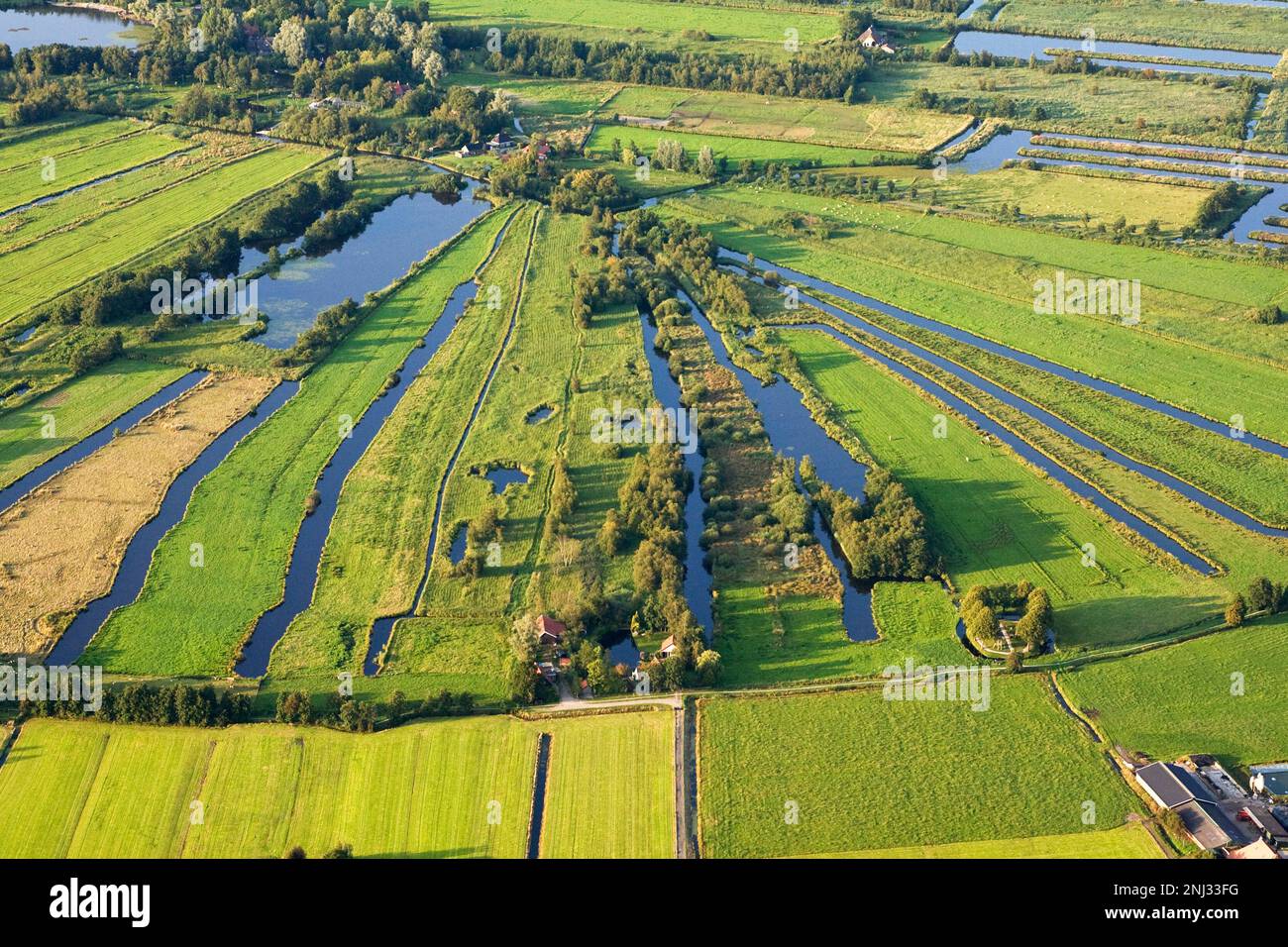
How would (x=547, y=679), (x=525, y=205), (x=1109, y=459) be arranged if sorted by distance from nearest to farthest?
1. (x=547, y=679)
2. (x=1109, y=459)
3. (x=525, y=205)

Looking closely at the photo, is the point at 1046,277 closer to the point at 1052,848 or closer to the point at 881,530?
the point at 881,530

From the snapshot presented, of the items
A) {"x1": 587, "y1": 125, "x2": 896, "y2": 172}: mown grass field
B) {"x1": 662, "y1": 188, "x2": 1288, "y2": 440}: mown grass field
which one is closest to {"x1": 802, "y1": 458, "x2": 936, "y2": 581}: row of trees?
{"x1": 662, "y1": 188, "x2": 1288, "y2": 440}: mown grass field

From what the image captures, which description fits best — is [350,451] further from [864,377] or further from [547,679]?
[864,377]

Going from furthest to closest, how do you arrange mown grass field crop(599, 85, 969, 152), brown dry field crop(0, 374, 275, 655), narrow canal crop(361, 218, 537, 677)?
mown grass field crop(599, 85, 969, 152), brown dry field crop(0, 374, 275, 655), narrow canal crop(361, 218, 537, 677)

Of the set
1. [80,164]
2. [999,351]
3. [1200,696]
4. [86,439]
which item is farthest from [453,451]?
[80,164]

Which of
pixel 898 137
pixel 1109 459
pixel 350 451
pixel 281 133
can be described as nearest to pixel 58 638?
pixel 350 451

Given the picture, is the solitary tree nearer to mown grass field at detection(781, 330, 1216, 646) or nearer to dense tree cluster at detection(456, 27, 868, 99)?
mown grass field at detection(781, 330, 1216, 646)
